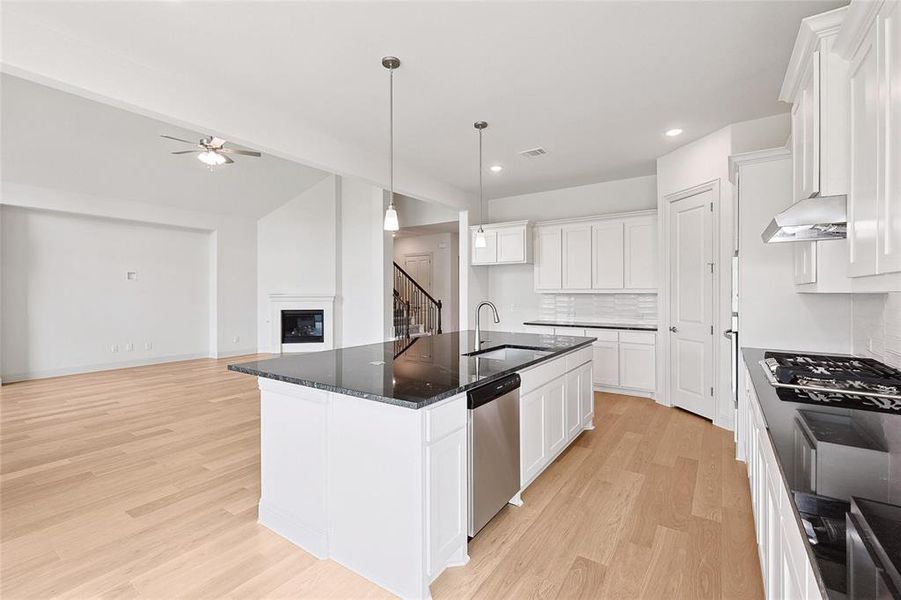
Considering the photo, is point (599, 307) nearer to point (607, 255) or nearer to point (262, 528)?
point (607, 255)

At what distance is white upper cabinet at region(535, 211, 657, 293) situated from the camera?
528 centimetres

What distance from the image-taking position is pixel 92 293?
6.69 m

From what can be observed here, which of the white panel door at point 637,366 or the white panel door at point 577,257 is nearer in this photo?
the white panel door at point 637,366

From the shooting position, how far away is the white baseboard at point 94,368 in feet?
19.7

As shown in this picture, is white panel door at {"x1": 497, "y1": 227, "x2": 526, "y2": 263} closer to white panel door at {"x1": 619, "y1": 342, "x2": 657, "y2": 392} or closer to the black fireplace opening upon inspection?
white panel door at {"x1": 619, "y1": 342, "x2": 657, "y2": 392}

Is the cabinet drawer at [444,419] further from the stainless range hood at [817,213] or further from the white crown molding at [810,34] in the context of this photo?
the white crown molding at [810,34]

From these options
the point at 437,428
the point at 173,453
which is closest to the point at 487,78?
the point at 437,428

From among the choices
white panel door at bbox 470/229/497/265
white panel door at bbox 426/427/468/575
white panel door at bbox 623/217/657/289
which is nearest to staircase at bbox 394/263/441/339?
white panel door at bbox 470/229/497/265

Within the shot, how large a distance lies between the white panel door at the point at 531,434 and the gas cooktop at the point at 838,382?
4.24 ft

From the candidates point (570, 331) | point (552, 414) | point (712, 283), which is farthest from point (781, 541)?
point (570, 331)

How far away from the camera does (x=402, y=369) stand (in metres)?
2.37

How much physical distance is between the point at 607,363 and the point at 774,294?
2.49 m

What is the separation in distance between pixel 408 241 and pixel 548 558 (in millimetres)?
9544

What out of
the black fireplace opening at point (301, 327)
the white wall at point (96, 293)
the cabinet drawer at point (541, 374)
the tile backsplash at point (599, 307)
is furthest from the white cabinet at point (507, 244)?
the white wall at point (96, 293)
